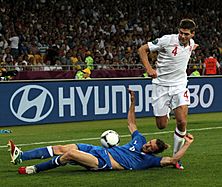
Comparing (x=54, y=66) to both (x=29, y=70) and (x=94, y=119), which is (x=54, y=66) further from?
(x=94, y=119)

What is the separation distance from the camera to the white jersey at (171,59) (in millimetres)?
12688

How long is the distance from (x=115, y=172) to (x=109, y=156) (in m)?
0.31

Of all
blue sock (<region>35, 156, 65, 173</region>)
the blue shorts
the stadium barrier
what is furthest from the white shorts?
the stadium barrier

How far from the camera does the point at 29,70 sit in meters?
28.5

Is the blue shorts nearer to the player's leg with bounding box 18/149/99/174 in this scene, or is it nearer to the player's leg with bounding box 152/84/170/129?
the player's leg with bounding box 18/149/99/174

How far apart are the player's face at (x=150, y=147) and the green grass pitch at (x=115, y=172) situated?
1.18ft

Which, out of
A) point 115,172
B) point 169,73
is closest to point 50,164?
point 115,172

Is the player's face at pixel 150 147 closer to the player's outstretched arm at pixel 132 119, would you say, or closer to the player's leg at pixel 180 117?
the player's outstretched arm at pixel 132 119

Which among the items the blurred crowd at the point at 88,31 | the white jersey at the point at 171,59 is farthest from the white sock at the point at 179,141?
the blurred crowd at the point at 88,31

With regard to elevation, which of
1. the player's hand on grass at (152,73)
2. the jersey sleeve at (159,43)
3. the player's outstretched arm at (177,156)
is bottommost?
the player's outstretched arm at (177,156)

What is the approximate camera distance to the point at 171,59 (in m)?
12.8

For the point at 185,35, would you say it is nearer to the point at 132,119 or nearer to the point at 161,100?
the point at 161,100

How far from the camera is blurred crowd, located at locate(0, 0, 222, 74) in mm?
30203

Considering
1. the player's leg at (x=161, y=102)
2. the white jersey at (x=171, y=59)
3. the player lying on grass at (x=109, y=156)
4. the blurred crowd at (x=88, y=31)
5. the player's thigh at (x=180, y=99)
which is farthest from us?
the blurred crowd at (x=88, y=31)
